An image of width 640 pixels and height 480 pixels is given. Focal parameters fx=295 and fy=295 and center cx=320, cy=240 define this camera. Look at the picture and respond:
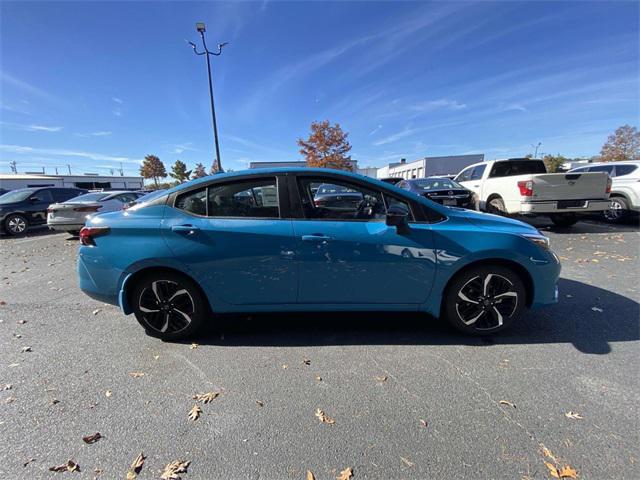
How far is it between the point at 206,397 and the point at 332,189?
2.14 meters

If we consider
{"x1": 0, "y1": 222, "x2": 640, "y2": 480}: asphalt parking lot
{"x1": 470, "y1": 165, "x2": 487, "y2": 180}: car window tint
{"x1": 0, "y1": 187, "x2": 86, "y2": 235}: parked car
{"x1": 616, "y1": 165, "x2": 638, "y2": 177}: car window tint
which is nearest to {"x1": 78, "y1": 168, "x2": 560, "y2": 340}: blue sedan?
{"x1": 0, "y1": 222, "x2": 640, "y2": 480}: asphalt parking lot

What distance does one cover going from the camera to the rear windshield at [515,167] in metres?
8.78

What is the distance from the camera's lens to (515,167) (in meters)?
8.91

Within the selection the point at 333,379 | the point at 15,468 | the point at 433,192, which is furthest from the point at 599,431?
the point at 433,192

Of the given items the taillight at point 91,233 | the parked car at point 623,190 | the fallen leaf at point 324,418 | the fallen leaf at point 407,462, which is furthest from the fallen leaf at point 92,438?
the parked car at point 623,190

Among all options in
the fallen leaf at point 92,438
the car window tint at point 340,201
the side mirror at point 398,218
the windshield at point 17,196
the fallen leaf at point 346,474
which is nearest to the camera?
the fallen leaf at point 346,474

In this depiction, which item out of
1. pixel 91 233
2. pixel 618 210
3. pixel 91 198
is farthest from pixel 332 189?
pixel 618 210

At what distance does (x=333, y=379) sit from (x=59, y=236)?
1119 centimetres

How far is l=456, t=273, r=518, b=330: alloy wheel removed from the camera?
2.81 m

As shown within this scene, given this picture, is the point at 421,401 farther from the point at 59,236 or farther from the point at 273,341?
the point at 59,236

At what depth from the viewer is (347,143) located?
116 feet

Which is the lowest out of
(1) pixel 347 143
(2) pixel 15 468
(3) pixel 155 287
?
(2) pixel 15 468

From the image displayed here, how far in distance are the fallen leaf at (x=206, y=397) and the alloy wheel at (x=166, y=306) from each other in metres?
0.86

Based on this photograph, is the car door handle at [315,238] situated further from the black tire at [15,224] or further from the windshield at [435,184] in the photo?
the black tire at [15,224]
